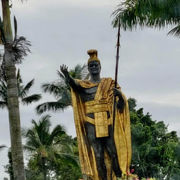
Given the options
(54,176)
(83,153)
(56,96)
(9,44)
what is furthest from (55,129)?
(83,153)

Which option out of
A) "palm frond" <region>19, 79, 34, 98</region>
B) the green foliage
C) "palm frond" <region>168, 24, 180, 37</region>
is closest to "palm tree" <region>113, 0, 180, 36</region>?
"palm frond" <region>168, 24, 180, 37</region>

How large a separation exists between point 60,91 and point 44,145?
313 cm

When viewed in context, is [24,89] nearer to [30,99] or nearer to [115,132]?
[30,99]

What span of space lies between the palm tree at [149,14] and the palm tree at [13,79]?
125 inches

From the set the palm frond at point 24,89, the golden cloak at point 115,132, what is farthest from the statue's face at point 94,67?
the palm frond at point 24,89

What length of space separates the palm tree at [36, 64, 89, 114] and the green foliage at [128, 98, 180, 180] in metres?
3.97

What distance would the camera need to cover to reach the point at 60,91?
32.8 metres

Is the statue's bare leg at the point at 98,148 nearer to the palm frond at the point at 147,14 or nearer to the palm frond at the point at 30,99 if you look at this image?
the palm frond at the point at 147,14

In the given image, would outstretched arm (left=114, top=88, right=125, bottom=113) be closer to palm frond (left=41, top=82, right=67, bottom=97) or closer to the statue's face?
the statue's face

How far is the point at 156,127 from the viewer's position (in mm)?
37094

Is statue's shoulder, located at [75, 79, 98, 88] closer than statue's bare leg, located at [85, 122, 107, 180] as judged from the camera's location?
No

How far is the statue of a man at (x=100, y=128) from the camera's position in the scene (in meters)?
15.5

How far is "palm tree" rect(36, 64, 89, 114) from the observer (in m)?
31.6

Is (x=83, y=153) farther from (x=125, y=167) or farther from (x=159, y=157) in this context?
(x=159, y=157)
